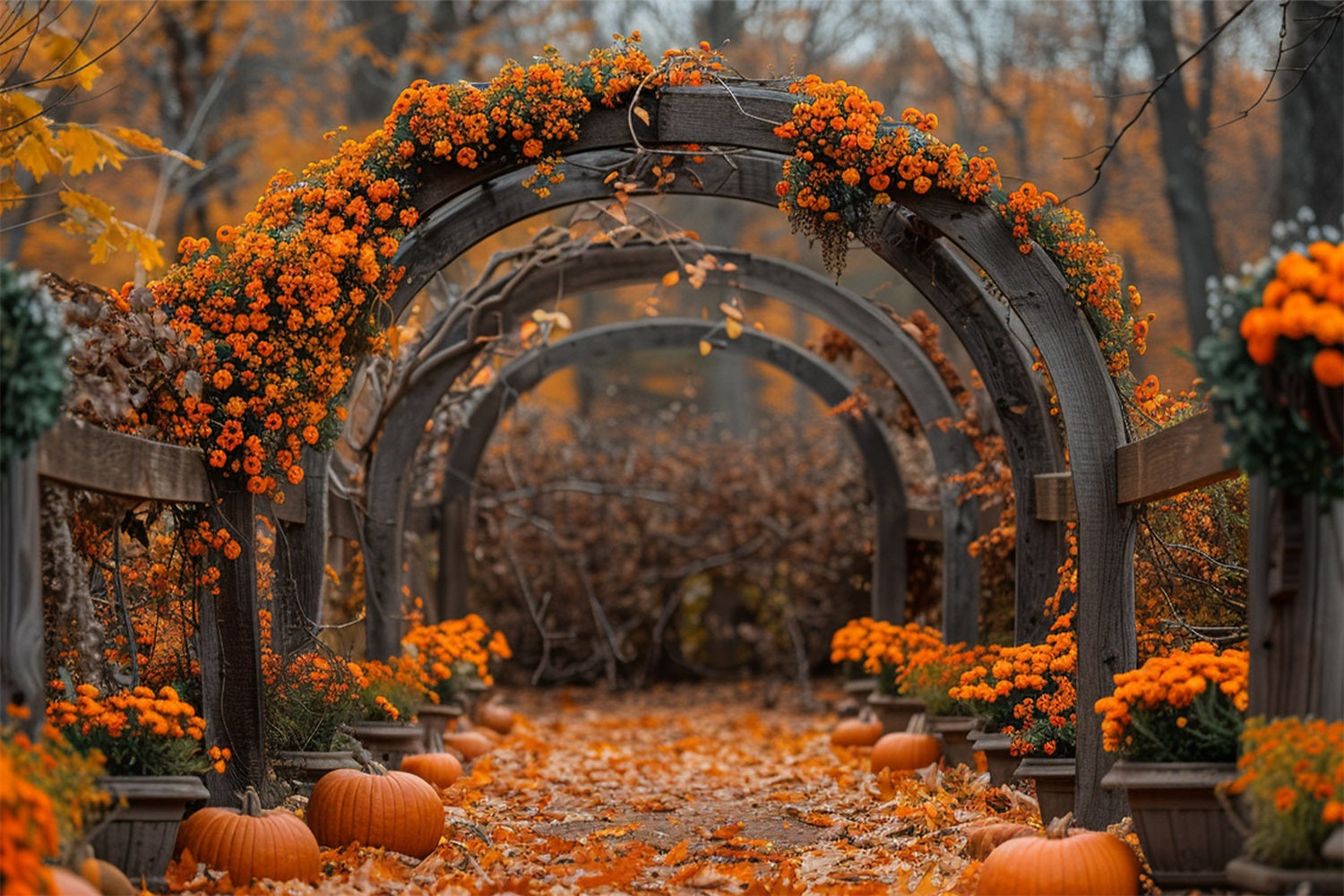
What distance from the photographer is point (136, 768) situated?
3893 mm

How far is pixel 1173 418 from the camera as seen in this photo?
209 inches

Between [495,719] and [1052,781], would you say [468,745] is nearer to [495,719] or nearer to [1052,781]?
[495,719]

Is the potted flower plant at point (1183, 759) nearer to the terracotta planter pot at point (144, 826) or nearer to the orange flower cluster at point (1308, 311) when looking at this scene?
→ the orange flower cluster at point (1308, 311)

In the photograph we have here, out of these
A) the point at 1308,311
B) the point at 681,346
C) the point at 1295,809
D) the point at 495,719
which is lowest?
the point at 495,719

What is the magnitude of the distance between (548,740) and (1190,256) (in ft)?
23.7

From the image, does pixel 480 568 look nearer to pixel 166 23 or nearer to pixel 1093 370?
pixel 166 23

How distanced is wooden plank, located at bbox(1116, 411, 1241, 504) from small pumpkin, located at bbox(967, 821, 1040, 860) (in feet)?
3.90

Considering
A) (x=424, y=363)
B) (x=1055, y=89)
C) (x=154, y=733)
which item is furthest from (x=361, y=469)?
(x=1055, y=89)

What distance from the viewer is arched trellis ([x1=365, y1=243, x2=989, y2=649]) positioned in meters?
7.26

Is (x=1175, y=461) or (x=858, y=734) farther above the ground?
(x=1175, y=461)

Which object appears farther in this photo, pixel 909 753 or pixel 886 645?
pixel 886 645

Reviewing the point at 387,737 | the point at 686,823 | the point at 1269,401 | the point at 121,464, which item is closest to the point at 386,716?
the point at 387,737

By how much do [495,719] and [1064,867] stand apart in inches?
238

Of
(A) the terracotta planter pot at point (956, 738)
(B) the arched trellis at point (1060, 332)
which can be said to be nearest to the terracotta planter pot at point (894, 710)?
(A) the terracotta planter pot at point (956, 738)
